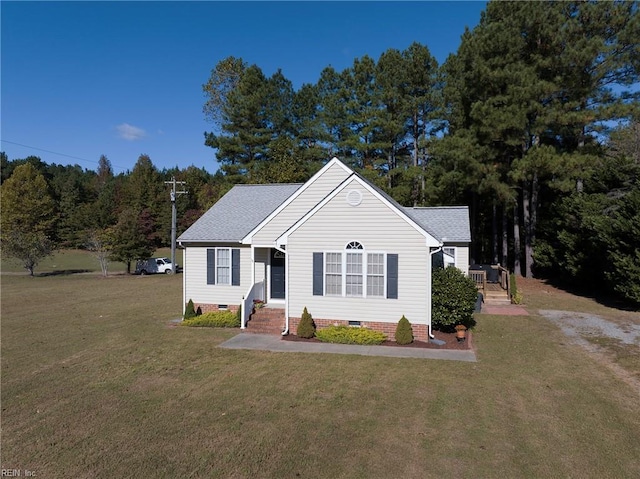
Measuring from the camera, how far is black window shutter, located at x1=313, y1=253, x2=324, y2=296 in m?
13.3

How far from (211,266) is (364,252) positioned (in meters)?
7.28

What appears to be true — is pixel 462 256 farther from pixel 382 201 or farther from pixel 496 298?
pixel 382 201

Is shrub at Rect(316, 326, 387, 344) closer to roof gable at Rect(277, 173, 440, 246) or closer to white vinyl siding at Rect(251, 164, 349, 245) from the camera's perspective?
roof gable at Rect(277, 173, 440, 246)

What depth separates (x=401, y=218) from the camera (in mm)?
12609

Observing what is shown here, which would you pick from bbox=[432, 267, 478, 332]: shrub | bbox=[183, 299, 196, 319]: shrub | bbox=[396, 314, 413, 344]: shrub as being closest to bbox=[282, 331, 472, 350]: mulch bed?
bbox=[396, 314, 413, 344]: shrub

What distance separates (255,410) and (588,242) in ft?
73.8

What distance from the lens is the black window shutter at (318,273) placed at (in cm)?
1334

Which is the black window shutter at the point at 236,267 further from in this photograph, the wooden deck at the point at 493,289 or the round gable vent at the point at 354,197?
the wooden deck at the point at 493,289

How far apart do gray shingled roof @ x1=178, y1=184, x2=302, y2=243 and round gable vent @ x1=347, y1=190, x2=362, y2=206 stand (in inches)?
221

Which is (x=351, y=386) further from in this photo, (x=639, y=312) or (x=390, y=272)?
(x=639, y=312)

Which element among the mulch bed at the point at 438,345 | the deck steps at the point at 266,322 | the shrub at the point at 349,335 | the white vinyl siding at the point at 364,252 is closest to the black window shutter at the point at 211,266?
the deck steps at the point at 266,322

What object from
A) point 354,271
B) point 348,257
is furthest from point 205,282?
point 354,271

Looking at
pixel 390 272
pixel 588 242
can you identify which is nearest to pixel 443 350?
pixel 390 272

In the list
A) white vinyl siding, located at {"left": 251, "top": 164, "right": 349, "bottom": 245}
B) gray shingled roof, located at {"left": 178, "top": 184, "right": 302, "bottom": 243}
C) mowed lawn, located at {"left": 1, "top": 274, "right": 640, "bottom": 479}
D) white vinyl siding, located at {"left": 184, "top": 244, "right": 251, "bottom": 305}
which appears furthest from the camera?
gray shingled roof, located at {"left": 178, "top": 184, "right": 302, "bottom": 243}
